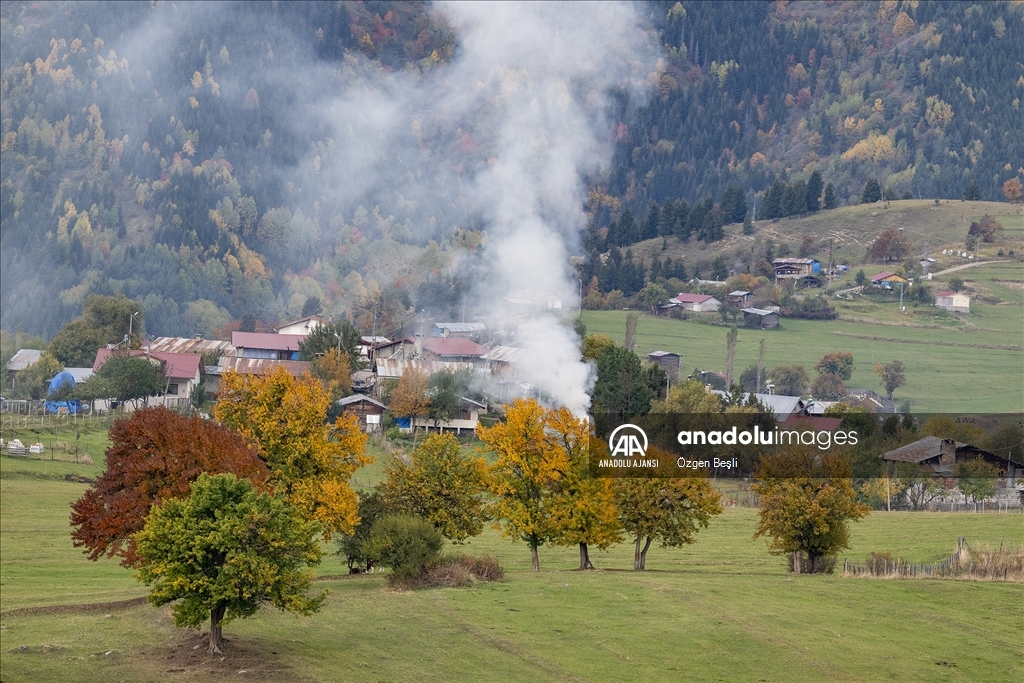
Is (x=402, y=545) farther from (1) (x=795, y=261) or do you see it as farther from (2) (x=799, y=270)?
(1) (x=795, y=261)

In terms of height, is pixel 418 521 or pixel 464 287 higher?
pixel 464 287

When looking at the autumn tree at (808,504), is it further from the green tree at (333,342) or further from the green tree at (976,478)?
the green tree at (333,342)

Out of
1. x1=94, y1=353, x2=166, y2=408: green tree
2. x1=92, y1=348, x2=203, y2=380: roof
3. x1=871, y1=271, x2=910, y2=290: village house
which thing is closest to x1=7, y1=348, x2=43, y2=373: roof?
x1=92, y1=348, x2=203, y2=380: roof

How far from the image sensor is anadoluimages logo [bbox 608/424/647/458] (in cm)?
6175

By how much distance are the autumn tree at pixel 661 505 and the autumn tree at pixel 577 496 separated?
1271 mm

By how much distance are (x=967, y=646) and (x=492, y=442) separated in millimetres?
22559

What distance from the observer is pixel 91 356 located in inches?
5881

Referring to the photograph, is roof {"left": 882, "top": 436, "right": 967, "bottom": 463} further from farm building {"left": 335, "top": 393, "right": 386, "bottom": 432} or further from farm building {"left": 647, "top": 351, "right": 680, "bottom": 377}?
farm building {"left": 647, "top": 351, "right": 680, "bottom": 377}

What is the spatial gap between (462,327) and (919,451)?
9182cm

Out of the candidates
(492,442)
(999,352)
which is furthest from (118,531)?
(999,352)

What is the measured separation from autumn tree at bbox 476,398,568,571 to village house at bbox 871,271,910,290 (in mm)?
105144

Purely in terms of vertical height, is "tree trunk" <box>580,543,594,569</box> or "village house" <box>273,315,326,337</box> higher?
"village house" <box>273,315,326,337</box>

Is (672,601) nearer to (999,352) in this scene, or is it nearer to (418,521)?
(418,521)

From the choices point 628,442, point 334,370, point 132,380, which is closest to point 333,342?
point 334,370
